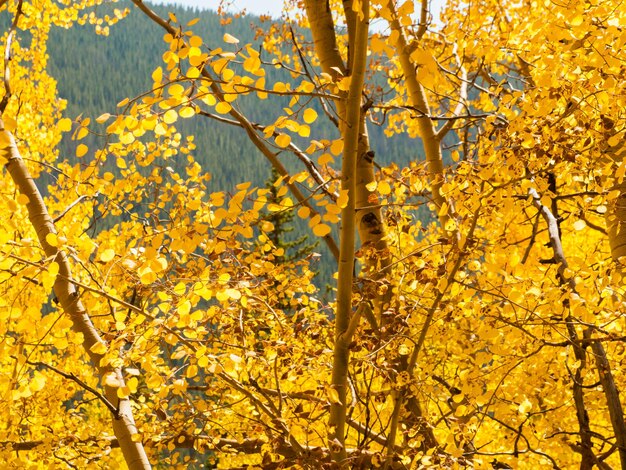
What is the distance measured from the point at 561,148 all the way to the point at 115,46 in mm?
118219

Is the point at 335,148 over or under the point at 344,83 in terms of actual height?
under

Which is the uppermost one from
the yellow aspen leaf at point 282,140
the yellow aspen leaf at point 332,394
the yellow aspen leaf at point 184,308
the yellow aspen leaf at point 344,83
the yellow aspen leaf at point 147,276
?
the yellow aspen leaf at point 344,83

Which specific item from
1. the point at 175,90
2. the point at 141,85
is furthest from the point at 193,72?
the point at 141,85

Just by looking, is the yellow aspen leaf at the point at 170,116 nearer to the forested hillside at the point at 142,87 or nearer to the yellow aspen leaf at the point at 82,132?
the yellow aspen leaf at the point at 82,132

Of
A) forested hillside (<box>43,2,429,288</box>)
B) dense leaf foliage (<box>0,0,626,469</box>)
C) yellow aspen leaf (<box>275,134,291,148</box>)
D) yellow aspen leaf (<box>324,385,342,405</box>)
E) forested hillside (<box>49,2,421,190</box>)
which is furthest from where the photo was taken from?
forested hillside (<box>49,2,421,190</box>)

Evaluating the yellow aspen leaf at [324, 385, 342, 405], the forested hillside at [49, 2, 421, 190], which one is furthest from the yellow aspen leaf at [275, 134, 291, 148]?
the forested hillside at [49, 2, 421, 190]

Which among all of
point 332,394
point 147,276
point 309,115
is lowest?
point 332,394

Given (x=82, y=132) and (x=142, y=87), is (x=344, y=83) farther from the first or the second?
(x=142, y=87)

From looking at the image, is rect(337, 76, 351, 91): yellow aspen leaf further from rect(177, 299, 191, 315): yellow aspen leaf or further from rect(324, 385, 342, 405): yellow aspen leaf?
rect(324, 385, 342, 405): yellow aspen leaf

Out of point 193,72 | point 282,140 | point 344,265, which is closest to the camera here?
point 193,72

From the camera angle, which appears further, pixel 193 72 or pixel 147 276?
pixel 147 276

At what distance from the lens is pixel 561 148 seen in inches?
99.9

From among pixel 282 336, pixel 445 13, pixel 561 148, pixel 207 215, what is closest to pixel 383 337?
pixel 282 336

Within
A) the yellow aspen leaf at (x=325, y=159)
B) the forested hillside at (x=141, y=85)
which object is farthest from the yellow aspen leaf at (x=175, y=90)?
the forested hillside at (x=141, y=85)
